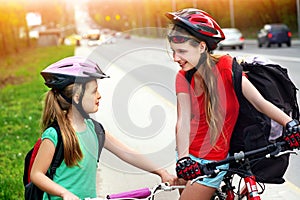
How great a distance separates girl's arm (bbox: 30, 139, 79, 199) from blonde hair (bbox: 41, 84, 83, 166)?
3.3 inches

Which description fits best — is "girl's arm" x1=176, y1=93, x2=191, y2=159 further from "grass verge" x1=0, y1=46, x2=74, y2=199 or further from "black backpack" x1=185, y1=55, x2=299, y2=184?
"grass verge" x1=0, y1=46, x2=74, y2=199

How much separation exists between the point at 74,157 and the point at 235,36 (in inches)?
1736

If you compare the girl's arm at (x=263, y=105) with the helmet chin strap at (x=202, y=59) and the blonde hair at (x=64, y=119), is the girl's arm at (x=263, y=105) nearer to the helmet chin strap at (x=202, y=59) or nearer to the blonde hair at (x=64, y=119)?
the helmet chin strap at (x=202, y=59)

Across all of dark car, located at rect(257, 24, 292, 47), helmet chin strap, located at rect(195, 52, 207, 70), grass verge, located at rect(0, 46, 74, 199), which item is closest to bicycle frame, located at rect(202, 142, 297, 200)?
helmet chin strap, located at rect(195, 52, 207, 70)

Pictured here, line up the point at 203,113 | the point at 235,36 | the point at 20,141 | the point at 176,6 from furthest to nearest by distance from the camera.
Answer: the point at 176,6 < the point at 235,36 < the point at 20,141 < the point at 203,113

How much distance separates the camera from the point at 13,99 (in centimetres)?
2002

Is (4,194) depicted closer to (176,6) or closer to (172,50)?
(172,50)

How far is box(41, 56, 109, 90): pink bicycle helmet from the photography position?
135 inches

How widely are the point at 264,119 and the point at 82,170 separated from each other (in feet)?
3.26

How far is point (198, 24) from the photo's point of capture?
11.1 feet

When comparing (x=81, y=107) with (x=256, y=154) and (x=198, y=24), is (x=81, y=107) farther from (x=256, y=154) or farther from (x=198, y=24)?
(x=256, y=154)

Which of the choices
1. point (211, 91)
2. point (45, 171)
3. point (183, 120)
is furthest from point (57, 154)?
point (211, 91)

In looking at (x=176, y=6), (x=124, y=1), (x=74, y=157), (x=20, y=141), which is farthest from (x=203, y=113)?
(x=124, y=1)

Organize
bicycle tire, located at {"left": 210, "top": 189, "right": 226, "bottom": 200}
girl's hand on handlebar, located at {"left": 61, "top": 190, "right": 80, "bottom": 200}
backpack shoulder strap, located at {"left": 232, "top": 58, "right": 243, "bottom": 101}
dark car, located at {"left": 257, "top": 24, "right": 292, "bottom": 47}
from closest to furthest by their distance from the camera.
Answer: girl's hand on handlebar, located at {"left": 61, "top": 190, "right": 80, "bottom": 200} → backpack shoulder strap, located at {"left": 232, "top": 58, "right": 243, "bottom": 101} → bicycle tire, located at {"left": 210, "top": 189, "right": 226, "bottom": 200} → dark car, located at {"left": 257, "top": 24, "right": 292, "bottom": 47}
